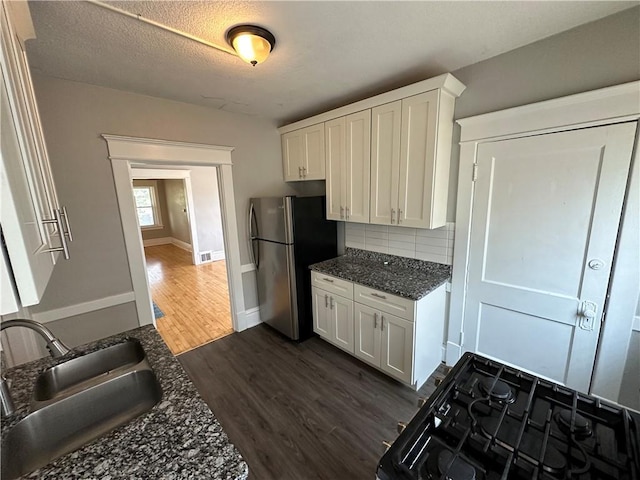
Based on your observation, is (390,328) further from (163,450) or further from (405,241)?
(163,450)

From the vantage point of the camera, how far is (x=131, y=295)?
2312mm

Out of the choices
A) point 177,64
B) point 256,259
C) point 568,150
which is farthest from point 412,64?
point 256,259

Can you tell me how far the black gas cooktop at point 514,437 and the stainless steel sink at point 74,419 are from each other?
995mm

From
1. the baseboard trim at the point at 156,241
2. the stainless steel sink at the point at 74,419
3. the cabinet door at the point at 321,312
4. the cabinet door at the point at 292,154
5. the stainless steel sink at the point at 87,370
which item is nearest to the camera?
the stainless steel sink at the point at 74,419

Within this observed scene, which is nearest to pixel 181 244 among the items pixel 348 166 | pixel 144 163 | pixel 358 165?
pixel 144 163

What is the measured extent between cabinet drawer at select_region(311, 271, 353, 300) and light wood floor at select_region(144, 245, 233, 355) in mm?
1367

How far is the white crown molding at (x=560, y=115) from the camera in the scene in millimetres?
1417

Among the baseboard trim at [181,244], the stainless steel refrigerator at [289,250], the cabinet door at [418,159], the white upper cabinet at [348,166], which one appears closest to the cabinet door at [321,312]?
the stainless steel refrigerator at [289,250]

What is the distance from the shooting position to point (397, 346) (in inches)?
81.1

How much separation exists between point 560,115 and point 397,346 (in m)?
1.89

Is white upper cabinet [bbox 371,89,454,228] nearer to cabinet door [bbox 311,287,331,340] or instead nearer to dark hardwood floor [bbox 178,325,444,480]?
cabinet door [bbox 311,287,331,340]

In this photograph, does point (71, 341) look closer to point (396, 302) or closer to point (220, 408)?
point (220, 408)

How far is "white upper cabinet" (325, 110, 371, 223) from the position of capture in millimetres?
2295

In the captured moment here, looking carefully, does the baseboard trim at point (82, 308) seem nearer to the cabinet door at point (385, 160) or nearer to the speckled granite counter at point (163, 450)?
the speckled granite counter at point (163, 450)
